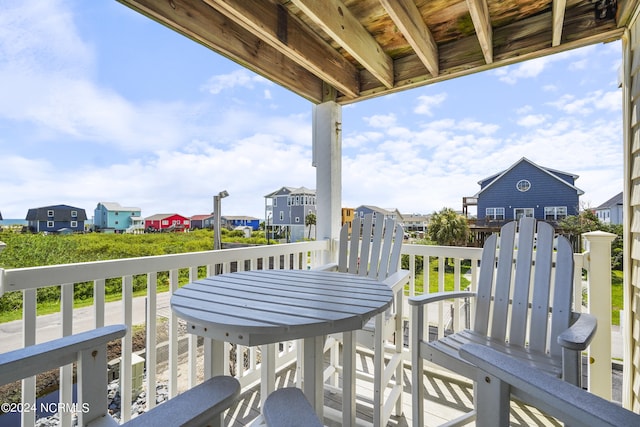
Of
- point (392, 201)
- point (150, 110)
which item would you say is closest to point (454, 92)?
point (392, 201)

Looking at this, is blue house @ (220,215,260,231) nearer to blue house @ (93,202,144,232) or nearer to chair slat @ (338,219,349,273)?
blue house @ (93,202,144,232)

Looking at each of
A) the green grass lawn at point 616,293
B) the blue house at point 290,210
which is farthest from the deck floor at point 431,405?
the blue house at point 290,210

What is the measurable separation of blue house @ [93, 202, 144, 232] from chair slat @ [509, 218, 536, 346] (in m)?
2.36

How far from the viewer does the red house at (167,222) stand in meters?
2.01

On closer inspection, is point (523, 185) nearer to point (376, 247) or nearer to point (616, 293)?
point (616, 293)

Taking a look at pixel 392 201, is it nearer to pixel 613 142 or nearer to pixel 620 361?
pixel 613 142

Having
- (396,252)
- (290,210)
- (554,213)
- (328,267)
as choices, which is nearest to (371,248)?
(396,252)

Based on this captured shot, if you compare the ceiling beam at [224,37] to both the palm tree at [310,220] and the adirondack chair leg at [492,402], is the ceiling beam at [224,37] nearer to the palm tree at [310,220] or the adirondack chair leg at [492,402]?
the palm tree at [310,220]

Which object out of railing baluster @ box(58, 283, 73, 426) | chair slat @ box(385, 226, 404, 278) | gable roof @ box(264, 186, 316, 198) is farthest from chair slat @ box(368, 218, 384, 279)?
railing baluster @ box(58, 283, 73, 426)

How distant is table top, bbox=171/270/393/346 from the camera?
3.13 ft

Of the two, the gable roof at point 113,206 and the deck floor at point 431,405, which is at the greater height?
the gable roof at point 113,206

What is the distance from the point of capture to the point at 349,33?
7.32 feet

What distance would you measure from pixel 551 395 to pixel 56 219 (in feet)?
7.03

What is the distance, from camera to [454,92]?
2914mm
